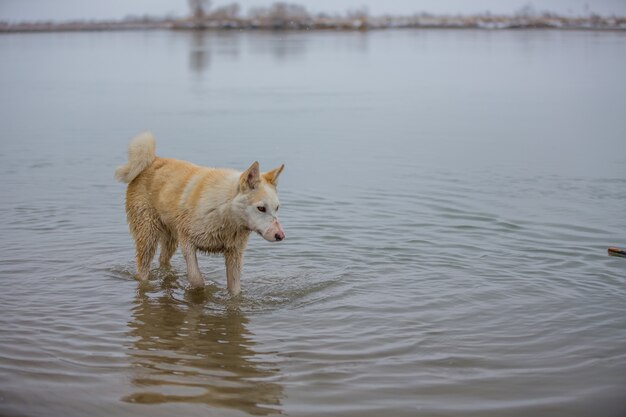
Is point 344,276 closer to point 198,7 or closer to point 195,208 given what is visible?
point 195,208

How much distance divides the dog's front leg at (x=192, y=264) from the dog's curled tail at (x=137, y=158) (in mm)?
1126

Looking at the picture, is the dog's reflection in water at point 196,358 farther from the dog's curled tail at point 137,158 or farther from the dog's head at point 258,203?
the dog's curled tail at point 137,158

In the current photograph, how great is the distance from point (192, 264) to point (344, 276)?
5.73 feet

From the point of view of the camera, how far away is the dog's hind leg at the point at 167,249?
905cm

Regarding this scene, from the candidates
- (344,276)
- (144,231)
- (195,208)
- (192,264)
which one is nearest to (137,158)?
(144,231)

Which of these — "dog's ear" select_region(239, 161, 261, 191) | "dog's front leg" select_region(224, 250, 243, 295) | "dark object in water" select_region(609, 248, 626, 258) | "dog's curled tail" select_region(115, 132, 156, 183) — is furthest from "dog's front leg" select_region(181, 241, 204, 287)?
"dark object in water" select_region(609, 248, 626, 258)

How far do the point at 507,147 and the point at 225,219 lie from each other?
404 inches

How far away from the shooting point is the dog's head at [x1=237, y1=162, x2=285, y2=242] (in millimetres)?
7473

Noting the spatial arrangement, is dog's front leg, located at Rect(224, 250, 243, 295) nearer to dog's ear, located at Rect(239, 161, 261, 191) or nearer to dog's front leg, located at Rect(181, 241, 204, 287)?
dog's front leg, located at Rect(181, 241, 204, 287)

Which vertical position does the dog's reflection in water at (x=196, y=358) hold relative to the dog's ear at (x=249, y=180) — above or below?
below

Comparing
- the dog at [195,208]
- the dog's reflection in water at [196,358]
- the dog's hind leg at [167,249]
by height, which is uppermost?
the dog at [195,208]

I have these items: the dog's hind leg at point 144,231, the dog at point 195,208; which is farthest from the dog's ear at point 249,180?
the dog's hind leg at point 144,231

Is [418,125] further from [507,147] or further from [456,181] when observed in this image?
[456,181]

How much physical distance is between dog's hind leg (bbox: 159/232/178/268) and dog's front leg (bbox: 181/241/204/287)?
33.3 inches
